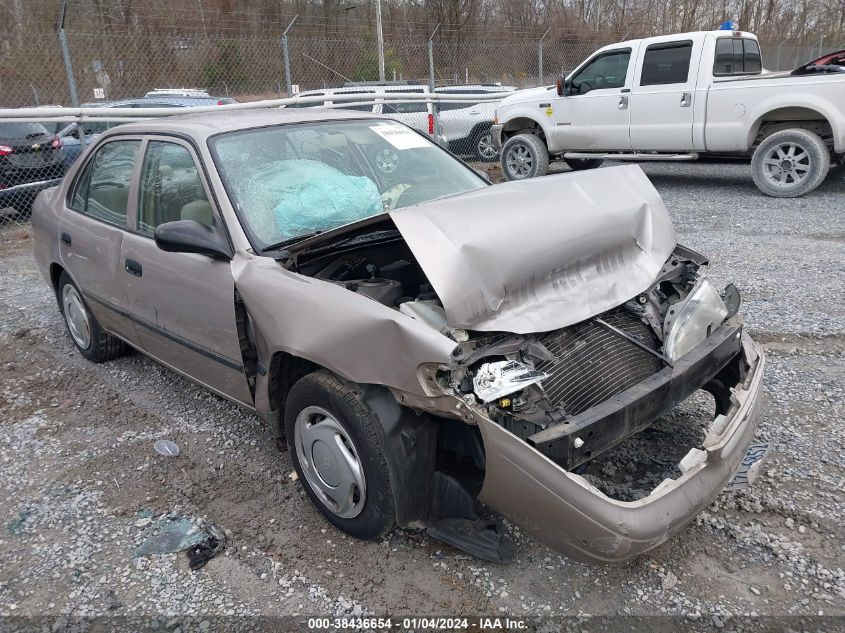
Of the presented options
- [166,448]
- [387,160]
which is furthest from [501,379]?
[166,448]

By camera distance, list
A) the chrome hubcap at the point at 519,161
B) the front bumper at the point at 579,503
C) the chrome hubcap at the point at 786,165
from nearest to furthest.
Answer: the front bumper at the point at 579,503 → the chrome hubcap at the point at 786,165 → the chrome hubcap at the point at 519,161

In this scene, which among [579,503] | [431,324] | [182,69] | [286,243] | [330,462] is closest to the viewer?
[579,503]

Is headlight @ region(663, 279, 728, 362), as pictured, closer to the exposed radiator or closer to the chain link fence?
the exposed radiator

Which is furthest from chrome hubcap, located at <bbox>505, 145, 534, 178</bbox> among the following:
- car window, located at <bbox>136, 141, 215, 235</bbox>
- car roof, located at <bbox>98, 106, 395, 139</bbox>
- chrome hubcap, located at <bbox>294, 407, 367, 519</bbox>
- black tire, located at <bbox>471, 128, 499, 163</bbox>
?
chrome hubcap, located at <bbox>294, 407, 367, 519</bbox>

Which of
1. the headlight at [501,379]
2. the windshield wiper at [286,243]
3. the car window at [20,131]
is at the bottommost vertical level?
the headlight at [501,379]

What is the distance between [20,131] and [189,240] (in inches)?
314

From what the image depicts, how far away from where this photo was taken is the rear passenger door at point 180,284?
305 centimetres

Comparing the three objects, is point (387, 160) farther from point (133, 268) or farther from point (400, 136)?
point (133, 268)

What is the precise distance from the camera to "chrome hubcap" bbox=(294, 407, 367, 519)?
2596 mm

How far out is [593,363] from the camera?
2525mm

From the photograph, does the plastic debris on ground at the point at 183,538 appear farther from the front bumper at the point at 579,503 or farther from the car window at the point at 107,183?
the car window at the point at 107,183

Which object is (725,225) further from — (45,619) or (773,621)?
(45,619)

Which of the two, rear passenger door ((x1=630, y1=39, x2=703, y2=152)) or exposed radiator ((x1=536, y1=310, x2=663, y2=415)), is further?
rear passenger door ((x1=630, y1=39, x2=703, y2=152))

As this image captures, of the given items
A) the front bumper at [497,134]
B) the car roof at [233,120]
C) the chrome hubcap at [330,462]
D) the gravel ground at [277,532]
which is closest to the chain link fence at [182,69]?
the front bumper at [497,134]
